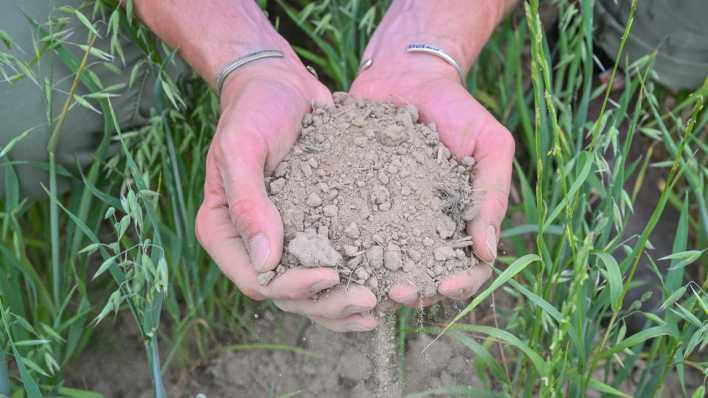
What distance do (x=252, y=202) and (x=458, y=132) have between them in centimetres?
35

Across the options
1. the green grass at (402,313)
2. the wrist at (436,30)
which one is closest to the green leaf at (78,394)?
the green grass at (402,313)

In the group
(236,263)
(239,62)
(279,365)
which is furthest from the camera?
(279,365)

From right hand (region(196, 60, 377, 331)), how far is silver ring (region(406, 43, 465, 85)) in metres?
0.20

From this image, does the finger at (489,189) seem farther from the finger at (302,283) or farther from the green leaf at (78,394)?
the green leaf at (78,394)

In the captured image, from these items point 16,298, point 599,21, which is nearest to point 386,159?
point 16,298

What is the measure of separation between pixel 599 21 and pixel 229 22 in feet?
2.63

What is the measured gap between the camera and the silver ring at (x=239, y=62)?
1.28m

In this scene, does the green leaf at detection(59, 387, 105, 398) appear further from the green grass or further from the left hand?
the left hand

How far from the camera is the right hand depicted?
3.25 feet

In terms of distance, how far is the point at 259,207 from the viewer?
1.01 metres

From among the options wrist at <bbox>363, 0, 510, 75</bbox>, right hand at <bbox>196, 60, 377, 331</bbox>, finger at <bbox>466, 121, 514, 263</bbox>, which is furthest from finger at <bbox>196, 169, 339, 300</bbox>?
wrist at <bbox>363, 0, 510, 75</bbox>

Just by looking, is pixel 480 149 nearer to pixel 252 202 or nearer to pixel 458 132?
pixel 458 132

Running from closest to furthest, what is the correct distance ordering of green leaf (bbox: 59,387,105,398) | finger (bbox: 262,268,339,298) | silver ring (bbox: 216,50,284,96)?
finger (bbox: 262,268,339,298) → green leaf (bbox: 59,387,105,398) → silver ring (bbox: 216,50,284,96)

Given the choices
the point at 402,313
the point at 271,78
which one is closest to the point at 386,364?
the point at 402,313
